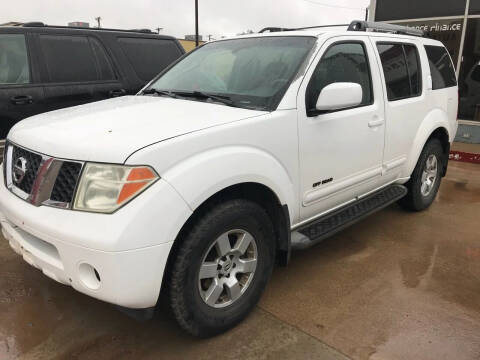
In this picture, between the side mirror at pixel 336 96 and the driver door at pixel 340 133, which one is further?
the driver door at pixel 340 133

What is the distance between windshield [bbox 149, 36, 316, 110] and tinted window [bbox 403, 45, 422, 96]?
1515mm

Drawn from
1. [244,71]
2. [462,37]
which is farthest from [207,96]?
[462,37]

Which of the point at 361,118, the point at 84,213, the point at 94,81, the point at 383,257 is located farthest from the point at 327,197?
the point at 94,81

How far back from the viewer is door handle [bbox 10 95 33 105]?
4.24 metres

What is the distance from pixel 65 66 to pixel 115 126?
2745 millimetres

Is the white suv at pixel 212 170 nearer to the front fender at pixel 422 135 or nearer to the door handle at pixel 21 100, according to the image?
the front fender at pixel 422 135

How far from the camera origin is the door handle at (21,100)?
4238mm

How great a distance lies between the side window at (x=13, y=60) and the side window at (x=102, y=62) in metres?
0.76

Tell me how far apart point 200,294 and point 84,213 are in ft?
2.59

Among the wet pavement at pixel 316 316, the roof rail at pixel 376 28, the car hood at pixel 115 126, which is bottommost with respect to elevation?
the wet pavement at pixel 316 316

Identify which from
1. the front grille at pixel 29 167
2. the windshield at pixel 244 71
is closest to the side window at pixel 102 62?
the windshield at pixel 244 71

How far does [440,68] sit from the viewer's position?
4.69 metres

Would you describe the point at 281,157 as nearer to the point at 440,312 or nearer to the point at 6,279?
the point at 440,312

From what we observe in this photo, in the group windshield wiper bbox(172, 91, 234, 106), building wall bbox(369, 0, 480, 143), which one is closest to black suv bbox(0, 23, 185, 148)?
windshield wiper bbox(172, 91, 234, 106)
